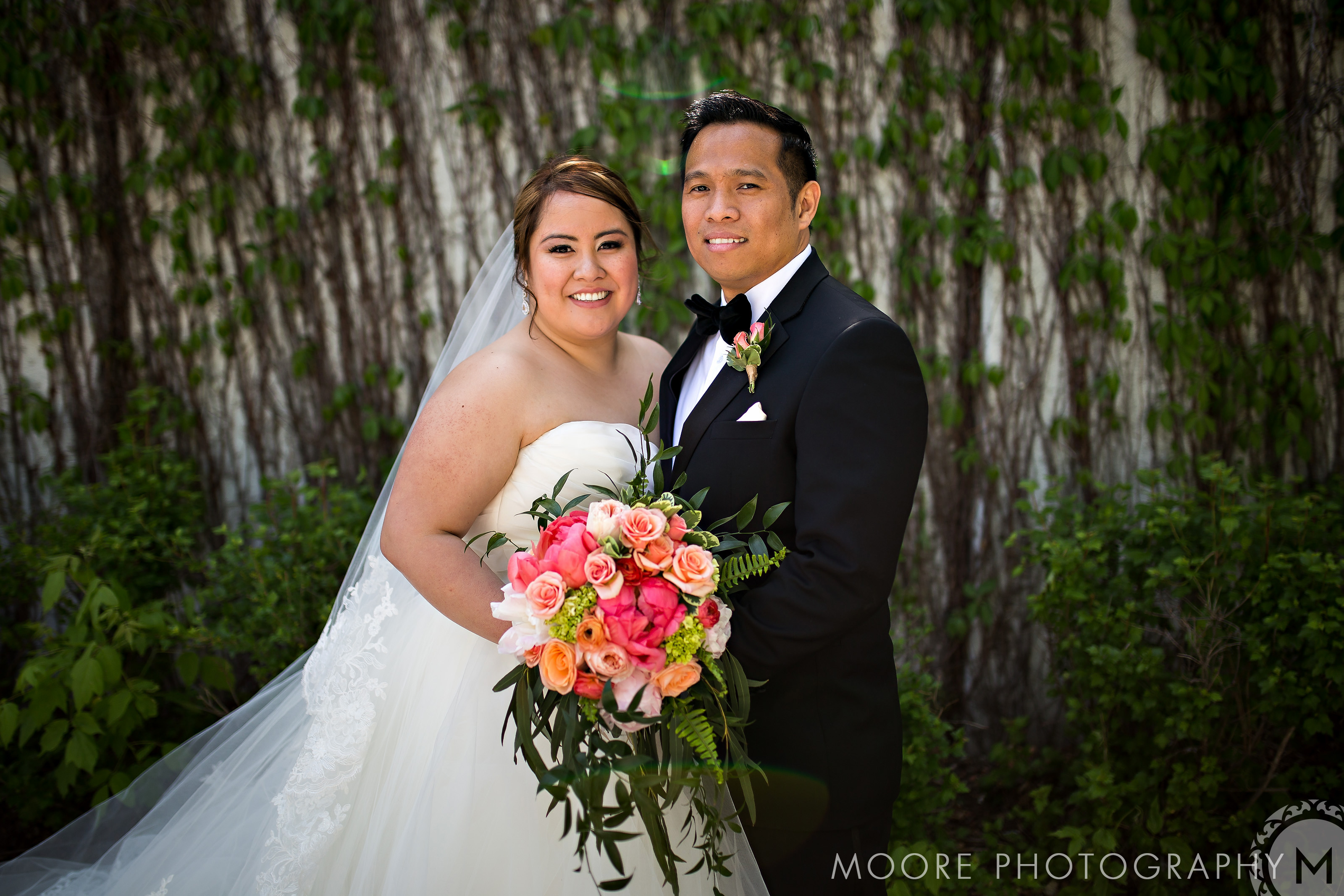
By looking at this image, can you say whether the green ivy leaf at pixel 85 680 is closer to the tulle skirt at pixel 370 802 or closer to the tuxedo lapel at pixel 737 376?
the tulle skirt at pixel 370 802

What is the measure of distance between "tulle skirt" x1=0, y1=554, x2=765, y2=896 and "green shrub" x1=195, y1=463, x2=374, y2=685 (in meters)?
0.66

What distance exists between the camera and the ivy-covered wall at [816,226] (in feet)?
12.6

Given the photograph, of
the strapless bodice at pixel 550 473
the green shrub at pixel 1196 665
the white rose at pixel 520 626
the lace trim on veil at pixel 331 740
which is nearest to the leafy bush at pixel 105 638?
the lace trim on veil at pixel 331 740

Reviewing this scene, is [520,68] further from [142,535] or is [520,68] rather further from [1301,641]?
[1301,641]

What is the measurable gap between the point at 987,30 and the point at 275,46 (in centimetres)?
356

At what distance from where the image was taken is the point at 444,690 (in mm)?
2215

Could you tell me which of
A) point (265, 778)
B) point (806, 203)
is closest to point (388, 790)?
point (265, 778)

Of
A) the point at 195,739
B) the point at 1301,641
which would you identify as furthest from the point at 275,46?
the point at 1301,641

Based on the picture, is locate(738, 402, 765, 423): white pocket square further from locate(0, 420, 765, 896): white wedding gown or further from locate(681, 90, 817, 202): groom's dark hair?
locate(681, 90, 817, 202): groom's dark hair

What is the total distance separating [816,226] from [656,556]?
9.67 feet

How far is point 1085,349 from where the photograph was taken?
4.04m

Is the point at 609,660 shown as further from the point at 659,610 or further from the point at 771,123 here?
the point at 771,123
